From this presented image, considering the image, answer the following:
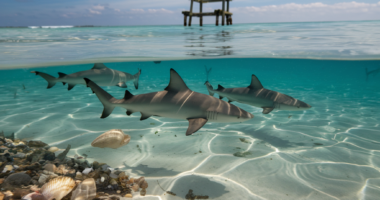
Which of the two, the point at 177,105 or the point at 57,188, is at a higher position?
the point at 177,105

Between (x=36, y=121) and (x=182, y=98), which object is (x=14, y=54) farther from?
(x=182, y=98)

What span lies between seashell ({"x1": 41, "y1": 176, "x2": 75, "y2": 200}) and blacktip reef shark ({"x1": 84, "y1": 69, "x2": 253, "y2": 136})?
1.30m

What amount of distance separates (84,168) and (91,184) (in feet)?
2.74

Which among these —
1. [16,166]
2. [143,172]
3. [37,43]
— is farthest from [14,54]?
[143,172]

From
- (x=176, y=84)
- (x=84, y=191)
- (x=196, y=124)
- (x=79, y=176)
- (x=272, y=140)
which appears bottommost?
(x=272, y=140)

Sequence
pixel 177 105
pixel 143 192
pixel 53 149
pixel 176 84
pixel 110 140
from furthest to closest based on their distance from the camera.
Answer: pixel 53 149 → pixel 110 140 → pixel 176 84 → pixel 177 105 → pixel 143 192

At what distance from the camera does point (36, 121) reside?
24.0 feet

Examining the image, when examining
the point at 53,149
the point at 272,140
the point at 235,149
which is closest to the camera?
the point at 53,149

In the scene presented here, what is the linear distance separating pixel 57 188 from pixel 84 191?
1.09 ft

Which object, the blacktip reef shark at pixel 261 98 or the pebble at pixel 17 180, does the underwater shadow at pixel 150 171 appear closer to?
the pebble at pixel 17 180

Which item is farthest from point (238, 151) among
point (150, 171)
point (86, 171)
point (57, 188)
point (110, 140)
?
point (57, 188)

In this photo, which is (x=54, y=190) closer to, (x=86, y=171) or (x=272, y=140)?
(x=86, y=171)

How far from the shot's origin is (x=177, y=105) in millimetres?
3564

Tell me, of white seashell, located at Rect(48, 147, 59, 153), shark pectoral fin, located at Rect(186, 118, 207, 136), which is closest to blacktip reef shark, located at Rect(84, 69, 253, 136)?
shark pectoral fin, located at Rect(186, 118, 207, 136)
